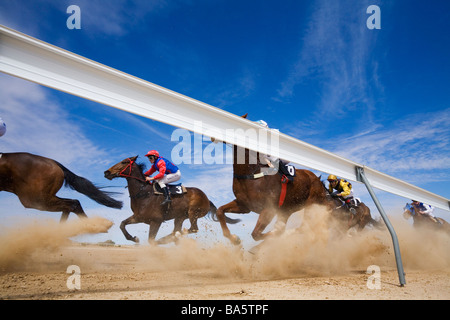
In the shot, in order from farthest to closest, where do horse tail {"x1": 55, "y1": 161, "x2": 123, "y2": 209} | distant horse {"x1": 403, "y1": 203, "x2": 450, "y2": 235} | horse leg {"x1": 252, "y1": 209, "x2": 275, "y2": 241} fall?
1. distant horse {"x1": 403, "y1": 203, "x2": 450, "y2": 235}
2. horse tail {"x1": 55, "y1": 161, "x2": 123, "y2": 209}
3. horse leg {"x1": 252, "y1": 209, "x2": 275, "y2": 241}

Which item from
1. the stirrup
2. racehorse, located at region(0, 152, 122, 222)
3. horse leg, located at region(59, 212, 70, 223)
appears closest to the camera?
racehorse, located at region(0, 152, 122, 222)

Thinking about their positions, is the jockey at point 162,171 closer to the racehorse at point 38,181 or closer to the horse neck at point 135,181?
A: the horse neck at point 135,181

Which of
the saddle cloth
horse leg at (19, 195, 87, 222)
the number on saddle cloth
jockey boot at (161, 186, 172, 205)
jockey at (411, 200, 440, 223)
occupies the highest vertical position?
the number on saddle cloth

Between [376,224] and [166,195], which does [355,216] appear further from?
[166,195]

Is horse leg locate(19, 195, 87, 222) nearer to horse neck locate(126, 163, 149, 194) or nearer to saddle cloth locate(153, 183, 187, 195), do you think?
horse neck locate(126, 163, 149, 194)

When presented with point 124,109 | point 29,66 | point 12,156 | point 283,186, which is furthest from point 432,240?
point 12,156

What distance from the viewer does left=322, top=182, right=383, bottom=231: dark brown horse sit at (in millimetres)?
7293

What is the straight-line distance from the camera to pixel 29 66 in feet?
7.11

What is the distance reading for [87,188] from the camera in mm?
6414

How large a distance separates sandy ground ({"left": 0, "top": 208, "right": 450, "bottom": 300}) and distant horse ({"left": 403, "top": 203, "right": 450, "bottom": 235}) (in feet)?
7.13

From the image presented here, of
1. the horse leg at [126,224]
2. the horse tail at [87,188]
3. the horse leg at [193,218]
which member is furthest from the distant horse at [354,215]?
the horse tail at [87,188]

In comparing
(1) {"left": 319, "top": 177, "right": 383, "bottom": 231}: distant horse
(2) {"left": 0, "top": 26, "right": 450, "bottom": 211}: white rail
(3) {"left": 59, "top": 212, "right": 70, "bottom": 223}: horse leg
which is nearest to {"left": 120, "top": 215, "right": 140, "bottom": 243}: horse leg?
Result: (3) {"left": 59, "top": 212, "right": 70, "bottom": 223}: horse leg

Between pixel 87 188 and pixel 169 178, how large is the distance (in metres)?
2.10
